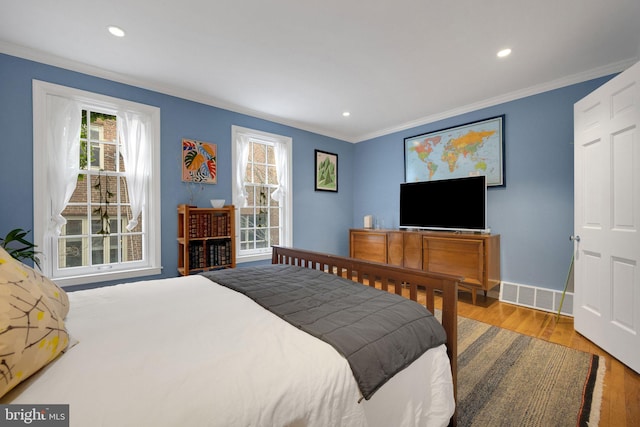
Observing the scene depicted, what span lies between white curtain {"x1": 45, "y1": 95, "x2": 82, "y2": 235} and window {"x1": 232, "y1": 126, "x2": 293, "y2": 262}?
1.60m

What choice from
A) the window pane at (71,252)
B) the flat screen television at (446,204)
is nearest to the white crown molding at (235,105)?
the flat screen television at (446,204)

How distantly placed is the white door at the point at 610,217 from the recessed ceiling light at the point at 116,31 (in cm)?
384

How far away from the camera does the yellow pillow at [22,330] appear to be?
659mm

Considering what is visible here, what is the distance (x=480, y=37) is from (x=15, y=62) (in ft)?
13.0

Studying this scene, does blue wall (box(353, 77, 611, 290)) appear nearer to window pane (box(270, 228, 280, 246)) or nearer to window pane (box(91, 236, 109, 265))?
window pane (box(270, 228, 280, 246))

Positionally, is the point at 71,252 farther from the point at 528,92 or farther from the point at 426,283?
the point at 528,92

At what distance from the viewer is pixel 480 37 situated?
7.11 ft

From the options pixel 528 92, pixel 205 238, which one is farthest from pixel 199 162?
pixel 528 92

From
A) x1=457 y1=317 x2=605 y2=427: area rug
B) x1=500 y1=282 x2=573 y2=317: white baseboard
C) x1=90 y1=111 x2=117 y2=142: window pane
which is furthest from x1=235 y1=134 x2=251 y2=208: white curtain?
x1=500 y1=282 x2=573 y2=317: white baseboard

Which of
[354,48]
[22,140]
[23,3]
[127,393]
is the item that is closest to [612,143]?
[354,48]

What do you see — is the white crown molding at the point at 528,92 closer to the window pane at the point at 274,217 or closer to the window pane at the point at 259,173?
the window pane at the point at 259,173

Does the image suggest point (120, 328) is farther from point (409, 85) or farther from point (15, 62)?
point (409, 85)

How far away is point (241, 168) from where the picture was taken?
368 cm

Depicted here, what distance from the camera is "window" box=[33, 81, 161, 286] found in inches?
96.3
